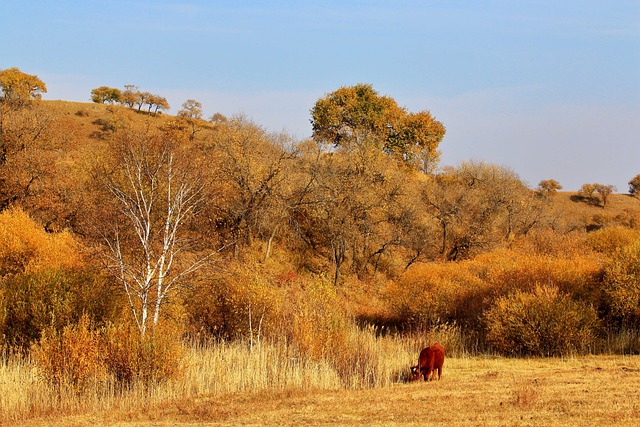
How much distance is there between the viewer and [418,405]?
56.5 ft

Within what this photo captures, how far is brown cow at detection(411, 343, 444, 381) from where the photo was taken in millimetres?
21812

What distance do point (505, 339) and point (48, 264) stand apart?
2389 centimetres

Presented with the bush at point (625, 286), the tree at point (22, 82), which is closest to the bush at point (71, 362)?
the bush at point (625, 286)

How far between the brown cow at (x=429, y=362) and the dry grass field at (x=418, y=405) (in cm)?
57

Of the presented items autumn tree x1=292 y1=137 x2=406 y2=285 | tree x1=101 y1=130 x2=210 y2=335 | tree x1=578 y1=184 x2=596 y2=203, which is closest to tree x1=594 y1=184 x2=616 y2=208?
tree x1=578 y1=184 x2=596 y2=203

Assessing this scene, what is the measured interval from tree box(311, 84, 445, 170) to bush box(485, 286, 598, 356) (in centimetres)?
4859

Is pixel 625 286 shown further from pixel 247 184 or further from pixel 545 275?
pixel 247 184

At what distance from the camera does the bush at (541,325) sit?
28750 millimetres

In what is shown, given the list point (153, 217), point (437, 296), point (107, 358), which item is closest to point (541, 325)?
point (437, 296)

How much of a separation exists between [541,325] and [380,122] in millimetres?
53385

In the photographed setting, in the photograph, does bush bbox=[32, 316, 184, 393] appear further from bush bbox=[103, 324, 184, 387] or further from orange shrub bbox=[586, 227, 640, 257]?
orange shrub bbox=[586, 227, 640, 257]

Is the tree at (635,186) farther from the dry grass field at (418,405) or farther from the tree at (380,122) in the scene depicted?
the dry grass field at (418,405)

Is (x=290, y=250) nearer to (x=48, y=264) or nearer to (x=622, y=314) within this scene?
(x=48, y=264)

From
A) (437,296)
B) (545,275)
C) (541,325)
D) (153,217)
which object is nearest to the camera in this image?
(541,325)
